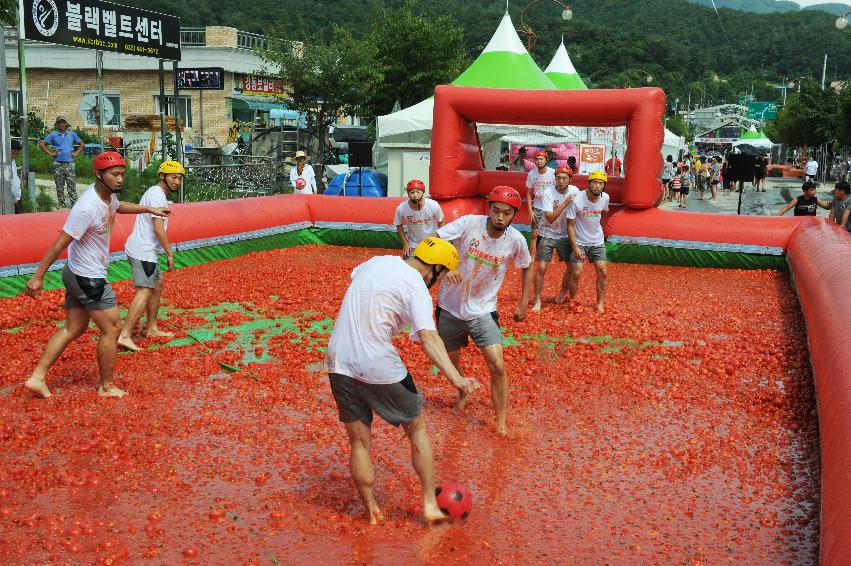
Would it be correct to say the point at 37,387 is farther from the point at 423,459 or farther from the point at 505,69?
the point at 505,69

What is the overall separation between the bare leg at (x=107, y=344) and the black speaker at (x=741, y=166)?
56.1 feet

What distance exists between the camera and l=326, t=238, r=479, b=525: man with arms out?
16.7 feet

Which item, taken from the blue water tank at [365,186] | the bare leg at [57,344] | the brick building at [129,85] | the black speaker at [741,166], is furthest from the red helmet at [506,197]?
the brick building at [129,85]

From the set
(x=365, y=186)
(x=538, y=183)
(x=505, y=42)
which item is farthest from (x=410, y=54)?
(x=538, y=183)

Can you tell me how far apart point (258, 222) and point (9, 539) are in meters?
12.8

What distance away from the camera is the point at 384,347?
515 centimetres

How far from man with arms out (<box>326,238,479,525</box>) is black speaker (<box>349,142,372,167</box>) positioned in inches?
727

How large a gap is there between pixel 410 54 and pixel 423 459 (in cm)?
3819

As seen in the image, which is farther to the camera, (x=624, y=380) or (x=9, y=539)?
(x=624, y=380)

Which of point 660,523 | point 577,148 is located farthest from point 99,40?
point 577,148

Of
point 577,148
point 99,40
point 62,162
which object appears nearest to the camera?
point 99,40

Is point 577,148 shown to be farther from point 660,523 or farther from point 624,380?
point 660,523

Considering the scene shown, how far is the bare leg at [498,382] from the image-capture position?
7227 mm

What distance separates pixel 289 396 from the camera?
8086mm
